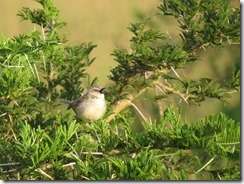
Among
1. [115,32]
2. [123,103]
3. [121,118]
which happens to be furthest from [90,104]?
[115,32]

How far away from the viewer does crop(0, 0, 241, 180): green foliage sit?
4.07ft

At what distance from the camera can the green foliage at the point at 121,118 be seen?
1.24 m

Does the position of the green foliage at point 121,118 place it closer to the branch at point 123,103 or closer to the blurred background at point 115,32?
the branch at point 123,103

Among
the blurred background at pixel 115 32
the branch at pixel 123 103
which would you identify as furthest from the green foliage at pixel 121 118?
the blurred background at pixel 115 32

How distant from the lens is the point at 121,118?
1.53m

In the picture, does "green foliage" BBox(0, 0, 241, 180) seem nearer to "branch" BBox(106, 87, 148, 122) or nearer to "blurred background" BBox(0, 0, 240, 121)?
"branch" BBox(106, 87, 148, 122)

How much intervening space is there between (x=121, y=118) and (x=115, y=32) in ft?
4.42

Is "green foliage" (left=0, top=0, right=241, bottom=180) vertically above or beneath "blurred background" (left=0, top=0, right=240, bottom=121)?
beneath

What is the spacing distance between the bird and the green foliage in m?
0.04

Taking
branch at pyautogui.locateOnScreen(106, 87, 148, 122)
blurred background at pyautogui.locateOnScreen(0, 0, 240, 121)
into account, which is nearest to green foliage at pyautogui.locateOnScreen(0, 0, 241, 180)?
branch at pyautogui.locateOnScreen(106, 87, 148, 122)

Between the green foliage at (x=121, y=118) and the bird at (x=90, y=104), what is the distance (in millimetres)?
36

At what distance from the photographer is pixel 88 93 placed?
6.59 ft

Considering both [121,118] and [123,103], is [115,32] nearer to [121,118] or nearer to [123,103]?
[123,103]

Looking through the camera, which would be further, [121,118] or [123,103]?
Result: [123,103]
